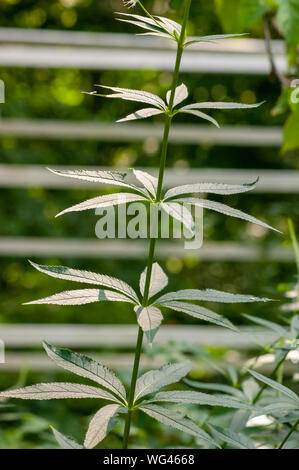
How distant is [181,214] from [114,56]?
1367 millimetres

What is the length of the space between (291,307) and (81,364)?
0.34 meters

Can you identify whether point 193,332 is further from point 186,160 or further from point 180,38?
point 180,38

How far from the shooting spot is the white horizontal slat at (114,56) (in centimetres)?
169

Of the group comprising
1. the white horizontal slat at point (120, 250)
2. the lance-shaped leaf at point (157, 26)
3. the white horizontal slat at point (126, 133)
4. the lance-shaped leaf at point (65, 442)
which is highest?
the white horizontal slat at point (126, 133)

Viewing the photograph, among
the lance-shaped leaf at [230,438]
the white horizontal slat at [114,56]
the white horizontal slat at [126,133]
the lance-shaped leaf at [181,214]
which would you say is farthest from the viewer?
the white horizontal slat at [126,133]

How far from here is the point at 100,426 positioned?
0.44m

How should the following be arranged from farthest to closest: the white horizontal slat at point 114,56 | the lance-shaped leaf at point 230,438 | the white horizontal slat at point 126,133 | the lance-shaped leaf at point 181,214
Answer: the white horizontal slat at point 126,133, the white horizontal slat at point 114,56, the lance-shaped leaf at point 230,438, the lance-shaped leaf at point 181,214

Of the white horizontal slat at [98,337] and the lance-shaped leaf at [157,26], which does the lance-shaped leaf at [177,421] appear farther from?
the white horizontal slat at [98,337]

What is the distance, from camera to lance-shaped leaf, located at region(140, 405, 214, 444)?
1.44 ft

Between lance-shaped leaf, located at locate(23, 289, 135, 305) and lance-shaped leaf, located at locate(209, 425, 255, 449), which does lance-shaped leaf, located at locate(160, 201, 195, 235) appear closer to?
lance-shaped leaf, located at locate(23, 289, 135, 305)

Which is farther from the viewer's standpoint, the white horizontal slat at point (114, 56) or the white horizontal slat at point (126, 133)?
the white horizontal slat at point (126, 133)

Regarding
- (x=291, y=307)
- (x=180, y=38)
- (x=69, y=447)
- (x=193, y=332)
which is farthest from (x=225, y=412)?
(x=193, y=332)

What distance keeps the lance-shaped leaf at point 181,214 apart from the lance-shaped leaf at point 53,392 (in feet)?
0.48

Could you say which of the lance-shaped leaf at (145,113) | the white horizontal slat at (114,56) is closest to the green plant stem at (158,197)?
the lance-shaped leaf at (145,113)
